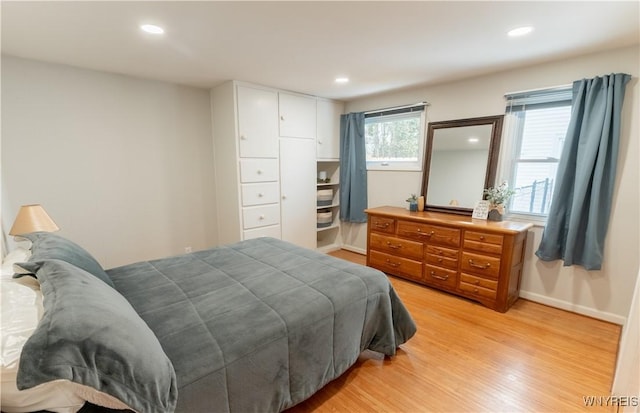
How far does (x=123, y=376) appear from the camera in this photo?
0.87 metres

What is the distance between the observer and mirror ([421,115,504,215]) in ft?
10.0

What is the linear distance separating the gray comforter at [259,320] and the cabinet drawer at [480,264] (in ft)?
3.74

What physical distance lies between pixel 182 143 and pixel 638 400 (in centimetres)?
399

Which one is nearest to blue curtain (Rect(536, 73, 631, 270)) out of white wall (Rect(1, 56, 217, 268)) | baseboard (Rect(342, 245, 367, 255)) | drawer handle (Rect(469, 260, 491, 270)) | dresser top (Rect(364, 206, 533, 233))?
dresser top (Rect(364, 206, 533, 233))

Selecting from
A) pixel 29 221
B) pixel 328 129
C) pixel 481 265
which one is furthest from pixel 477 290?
pixel 29 221

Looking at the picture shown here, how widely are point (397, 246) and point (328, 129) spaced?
77.1 inches

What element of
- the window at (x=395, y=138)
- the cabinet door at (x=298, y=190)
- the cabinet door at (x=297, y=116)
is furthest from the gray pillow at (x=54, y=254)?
the window at (x=395, y=138)

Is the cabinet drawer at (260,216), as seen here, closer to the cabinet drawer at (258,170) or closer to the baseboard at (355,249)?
the cabinet drawer at (258,170)

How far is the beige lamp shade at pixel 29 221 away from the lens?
1.94 m

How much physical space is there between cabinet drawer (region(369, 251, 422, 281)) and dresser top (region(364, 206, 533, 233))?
0.50 metres

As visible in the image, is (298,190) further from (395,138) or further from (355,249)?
(395,138)

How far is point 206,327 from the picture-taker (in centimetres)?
132

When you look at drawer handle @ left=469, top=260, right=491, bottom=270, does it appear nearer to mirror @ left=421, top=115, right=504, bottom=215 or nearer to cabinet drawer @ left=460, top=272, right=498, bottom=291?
cabinet drawer @ left=460, top=272, right=498, bottom=291

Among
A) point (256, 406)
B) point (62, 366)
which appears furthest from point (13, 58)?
point (256, 406)
